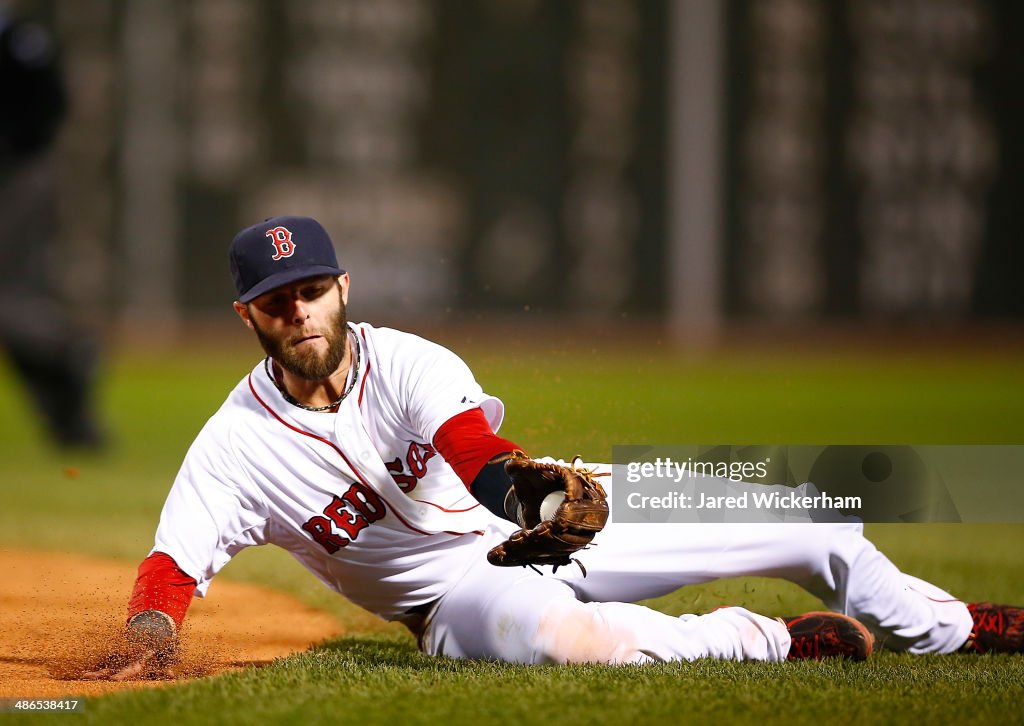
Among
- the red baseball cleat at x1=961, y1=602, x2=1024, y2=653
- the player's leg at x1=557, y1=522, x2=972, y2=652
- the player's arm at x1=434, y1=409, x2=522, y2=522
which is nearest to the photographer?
the player's arm at x1=434, y1=409, x2=522, y2=522

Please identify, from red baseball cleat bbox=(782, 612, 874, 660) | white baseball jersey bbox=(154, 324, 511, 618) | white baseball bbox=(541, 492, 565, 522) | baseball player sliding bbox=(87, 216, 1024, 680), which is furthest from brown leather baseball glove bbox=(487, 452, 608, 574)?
red baseball cleat bbox=(782, 612, 874, 660)

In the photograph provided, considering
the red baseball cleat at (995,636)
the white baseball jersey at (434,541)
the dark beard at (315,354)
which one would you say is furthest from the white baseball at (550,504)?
the red baseball cleat at (995,636)

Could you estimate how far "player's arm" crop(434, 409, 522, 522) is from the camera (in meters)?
2.51

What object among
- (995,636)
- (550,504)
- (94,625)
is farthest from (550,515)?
(94,625)

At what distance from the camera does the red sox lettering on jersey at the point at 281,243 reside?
110 inches

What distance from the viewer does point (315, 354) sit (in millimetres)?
2838

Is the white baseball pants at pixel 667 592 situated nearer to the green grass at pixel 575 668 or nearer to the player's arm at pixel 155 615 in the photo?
the green grass at pixel 575 668

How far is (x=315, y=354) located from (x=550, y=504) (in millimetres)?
699

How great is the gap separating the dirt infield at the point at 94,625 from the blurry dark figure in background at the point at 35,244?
3082mm

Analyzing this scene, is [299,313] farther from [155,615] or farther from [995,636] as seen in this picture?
[995,636]

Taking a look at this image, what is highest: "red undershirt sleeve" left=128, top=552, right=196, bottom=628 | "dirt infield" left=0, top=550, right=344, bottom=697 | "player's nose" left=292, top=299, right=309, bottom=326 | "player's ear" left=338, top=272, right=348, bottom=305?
"player's ear" left=338, top=272, right=348, bottom=305

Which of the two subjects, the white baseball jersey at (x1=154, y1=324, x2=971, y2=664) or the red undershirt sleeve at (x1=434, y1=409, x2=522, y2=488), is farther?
the white baseball jersey at (x1=154, y1=324, x2=971, y2=664)

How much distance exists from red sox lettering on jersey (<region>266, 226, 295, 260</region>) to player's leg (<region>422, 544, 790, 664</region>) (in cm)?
85

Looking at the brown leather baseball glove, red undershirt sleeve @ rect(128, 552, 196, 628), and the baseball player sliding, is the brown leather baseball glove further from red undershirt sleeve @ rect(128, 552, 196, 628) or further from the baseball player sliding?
red undershirt sleeve @ rect(128, 552, 196, 628)
